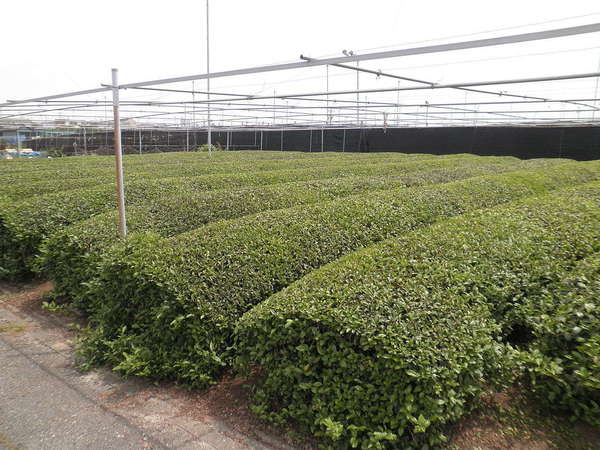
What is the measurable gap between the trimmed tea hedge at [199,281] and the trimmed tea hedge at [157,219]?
570 mm

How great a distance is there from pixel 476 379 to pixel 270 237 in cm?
265

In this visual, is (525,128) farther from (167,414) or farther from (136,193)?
(167,414)

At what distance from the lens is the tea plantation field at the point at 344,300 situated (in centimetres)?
306

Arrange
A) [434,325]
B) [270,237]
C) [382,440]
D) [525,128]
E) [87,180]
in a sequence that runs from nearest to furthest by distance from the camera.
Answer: [382,440]
[434,325]
[270,237]
[87,180]
[525,128]

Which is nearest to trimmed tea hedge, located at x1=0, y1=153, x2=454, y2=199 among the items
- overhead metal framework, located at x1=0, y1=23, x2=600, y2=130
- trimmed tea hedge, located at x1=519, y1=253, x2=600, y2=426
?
overhead metal framework, located at x1=0, y1=23, x2=600, y2=130

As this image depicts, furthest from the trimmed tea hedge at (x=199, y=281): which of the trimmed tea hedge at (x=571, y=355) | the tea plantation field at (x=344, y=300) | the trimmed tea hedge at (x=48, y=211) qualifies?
the trimmed tea hedge at (x=571, y=355)

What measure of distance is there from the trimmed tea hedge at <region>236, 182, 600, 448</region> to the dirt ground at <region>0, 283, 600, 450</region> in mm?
212

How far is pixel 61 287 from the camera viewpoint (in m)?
5.80

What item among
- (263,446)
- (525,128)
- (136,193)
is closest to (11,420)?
(263,446)

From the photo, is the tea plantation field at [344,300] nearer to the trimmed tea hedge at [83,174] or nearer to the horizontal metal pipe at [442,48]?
the horizontal metal pipe at [442,48]

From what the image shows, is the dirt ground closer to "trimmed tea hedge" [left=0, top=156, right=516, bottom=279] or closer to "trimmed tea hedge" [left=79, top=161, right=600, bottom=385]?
"trimmed tea hedge" [left=79, top=161, right=600, bottom=385]

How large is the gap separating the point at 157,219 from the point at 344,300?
380cm

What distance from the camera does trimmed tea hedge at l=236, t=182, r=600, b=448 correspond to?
295cm

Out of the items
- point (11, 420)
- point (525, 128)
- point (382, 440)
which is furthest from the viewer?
point (525, 128)
